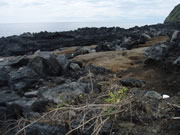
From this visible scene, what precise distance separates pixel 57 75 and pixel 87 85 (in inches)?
73.5

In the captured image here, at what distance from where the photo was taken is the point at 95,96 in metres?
3.58

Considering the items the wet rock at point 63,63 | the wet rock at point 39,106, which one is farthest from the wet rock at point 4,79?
the wet rock at point 39,106

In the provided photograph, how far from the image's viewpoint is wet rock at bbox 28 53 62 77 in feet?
18.6

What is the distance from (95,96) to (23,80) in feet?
6.64

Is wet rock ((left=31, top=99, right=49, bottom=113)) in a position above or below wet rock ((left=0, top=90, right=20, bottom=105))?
above

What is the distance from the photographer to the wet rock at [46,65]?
18.6ft

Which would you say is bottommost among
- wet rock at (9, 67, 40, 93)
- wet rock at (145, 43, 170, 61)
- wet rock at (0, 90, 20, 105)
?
wet rock at (0, 90, 20, 105)

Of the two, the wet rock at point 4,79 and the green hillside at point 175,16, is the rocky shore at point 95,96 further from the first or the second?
the green hillside at point 175,16

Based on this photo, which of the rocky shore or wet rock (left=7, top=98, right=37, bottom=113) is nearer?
the rocky shore

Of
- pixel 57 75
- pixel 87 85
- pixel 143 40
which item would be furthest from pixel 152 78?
pixel 143 40

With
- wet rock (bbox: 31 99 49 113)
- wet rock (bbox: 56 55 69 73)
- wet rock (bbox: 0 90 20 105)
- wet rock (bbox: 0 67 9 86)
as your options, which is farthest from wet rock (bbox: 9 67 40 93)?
wet rock (bbox: 31 99 49 113)

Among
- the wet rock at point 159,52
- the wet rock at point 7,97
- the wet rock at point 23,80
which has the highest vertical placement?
the wet rock at point 159,52

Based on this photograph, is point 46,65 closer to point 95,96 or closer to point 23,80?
point 23,80

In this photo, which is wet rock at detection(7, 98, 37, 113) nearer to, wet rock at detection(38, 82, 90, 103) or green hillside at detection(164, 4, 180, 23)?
wet rock at detection(38, 82, 90, 103)
